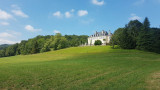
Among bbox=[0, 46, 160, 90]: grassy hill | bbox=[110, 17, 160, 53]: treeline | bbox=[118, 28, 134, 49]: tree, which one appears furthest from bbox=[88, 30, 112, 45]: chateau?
bbox=[0, 46, 160, 90]: grassy hill

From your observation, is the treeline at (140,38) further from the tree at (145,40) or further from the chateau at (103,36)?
the chateau at (103,36)

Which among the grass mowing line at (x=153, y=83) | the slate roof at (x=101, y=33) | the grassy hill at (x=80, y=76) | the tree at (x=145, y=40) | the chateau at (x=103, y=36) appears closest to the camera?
the grass mowing line at (x=153, y=83)

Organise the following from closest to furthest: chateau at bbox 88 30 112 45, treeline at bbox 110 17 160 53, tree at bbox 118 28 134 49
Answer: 1. treeline at bbox 110 17 160 53
2. tree at bbox 118 28 134 49
3. chateau at bbox 88 30 112 45

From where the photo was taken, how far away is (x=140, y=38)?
4472 cm

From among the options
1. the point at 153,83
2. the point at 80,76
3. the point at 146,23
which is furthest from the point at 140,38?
the point at 80,76

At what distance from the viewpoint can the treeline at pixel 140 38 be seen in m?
43.3

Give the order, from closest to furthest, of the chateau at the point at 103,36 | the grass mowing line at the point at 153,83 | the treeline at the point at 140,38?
the grass mowing line at the point at 153,83
the treeline at the point at 140,38
the chateau at the point at 103,36

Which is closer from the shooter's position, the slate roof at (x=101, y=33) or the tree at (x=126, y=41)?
the tree at (x=126, y=41)

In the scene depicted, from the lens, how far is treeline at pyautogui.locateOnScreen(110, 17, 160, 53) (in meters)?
43.3

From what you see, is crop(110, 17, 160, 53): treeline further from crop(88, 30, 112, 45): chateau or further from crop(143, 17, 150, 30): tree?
crop(88, 30, 112, 45): chateau

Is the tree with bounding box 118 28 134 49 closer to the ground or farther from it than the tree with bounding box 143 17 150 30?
closer to the ground

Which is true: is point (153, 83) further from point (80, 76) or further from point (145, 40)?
point (145, 40)

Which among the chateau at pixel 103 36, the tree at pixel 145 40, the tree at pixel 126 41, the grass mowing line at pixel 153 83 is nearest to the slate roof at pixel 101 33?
the chateau at pixel 103 36

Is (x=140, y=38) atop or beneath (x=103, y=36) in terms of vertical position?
beneath
